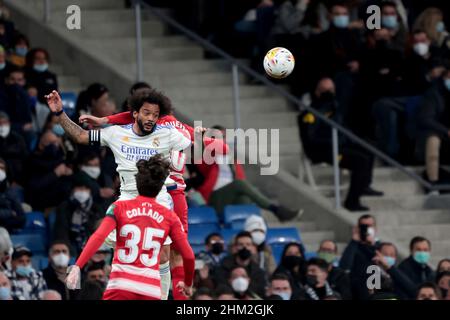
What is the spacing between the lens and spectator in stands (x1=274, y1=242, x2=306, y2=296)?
59.8ft

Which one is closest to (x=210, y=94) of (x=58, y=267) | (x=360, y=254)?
(x=360, y=254)

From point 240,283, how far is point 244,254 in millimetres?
517

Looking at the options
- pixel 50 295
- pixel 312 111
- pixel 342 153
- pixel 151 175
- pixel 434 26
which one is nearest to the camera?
pixel 151 175

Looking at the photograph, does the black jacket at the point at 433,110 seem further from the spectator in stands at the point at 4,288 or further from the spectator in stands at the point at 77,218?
the spectator in stands at the point at 4,288

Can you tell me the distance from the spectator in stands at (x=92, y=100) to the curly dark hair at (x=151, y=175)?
624 cm

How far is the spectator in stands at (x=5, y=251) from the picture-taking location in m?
17.3

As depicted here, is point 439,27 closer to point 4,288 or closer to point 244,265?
point 244,265

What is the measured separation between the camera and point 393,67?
21.9m

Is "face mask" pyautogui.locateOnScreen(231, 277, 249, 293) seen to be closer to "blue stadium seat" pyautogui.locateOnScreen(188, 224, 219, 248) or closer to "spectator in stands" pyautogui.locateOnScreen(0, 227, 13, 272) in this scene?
"blue stadium seat" pyautogui.locateOnScreen(188, 224, 219, 248)

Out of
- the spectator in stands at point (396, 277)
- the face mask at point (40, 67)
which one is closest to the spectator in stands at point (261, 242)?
the spectator in stands at point (396, 277)

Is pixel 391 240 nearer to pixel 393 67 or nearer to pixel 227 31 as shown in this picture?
pixel 393 67

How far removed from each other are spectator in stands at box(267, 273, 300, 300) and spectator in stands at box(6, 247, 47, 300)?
2364mm

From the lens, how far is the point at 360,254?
1922 cm
